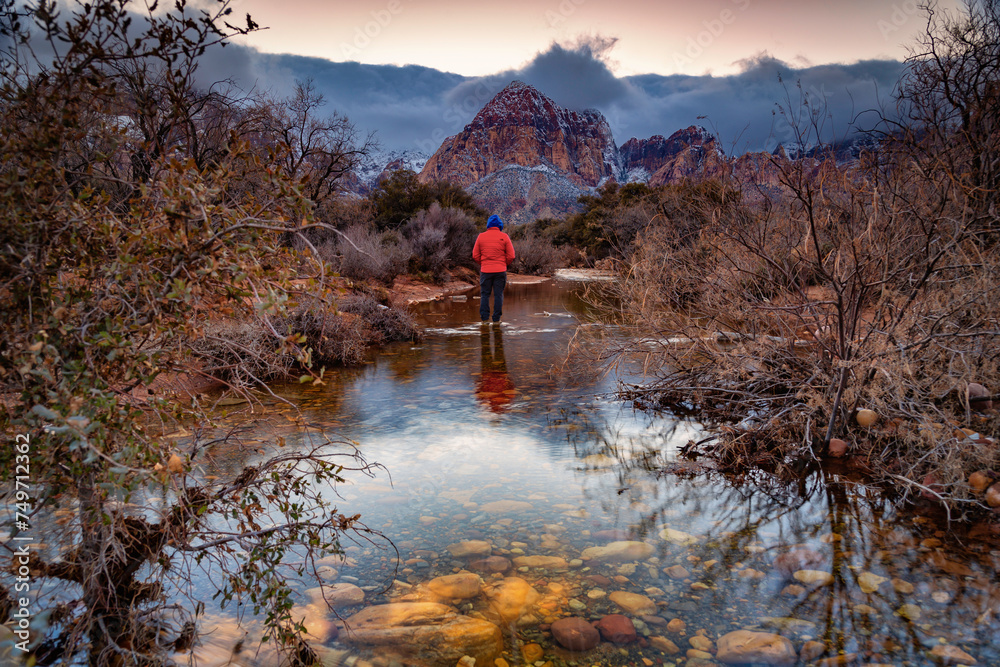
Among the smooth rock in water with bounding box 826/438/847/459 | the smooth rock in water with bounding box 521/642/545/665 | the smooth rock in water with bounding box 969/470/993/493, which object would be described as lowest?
the smooth rock in water with bounding box 521/642/545/665

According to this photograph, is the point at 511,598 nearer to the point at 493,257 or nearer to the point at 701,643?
the point at 701,643

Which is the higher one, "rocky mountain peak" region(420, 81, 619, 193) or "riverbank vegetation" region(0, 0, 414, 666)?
"rocky mountain peak" region(420, 81, 619, 193)

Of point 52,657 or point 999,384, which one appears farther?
point 999,384

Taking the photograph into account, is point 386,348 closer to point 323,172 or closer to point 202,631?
point 202,631

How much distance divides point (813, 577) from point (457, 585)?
188cm

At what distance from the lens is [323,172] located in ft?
70.3

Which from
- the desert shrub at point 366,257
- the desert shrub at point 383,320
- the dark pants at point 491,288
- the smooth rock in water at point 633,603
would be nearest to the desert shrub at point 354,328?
the desert shrub at point 383,320

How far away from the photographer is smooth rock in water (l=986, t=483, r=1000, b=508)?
3511mm

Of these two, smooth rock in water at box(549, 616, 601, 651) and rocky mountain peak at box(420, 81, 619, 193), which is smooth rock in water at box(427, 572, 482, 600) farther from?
rocky mountain peak at box(420, 81, 619, 193)

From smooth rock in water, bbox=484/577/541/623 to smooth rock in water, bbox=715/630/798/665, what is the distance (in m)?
0.89

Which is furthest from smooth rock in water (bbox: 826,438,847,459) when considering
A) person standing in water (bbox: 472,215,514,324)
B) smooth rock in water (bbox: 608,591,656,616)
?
person standing in water (bbox: 472,215,514,324)

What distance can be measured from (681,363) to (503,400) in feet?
6.73

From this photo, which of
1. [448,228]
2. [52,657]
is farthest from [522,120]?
[52,657]

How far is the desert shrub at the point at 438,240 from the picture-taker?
→ 2289cm
